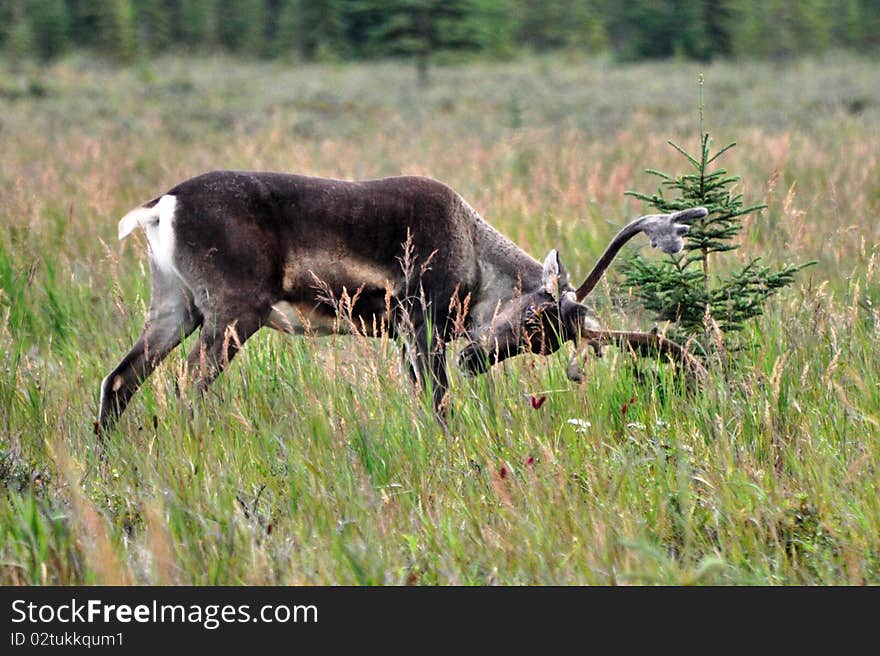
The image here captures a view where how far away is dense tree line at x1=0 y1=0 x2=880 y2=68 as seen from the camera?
4200cm

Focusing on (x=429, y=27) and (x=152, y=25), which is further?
(x=152, y=25)

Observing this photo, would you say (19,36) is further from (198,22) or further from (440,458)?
(440,458)

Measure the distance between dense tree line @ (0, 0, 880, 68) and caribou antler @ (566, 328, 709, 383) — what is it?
113 ft

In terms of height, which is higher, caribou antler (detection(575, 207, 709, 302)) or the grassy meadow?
caribou antler (detection(575, 207, 709, 302))

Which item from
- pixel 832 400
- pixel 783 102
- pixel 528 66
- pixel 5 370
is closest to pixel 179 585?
pixel 5 370

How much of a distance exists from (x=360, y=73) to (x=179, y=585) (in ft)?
129

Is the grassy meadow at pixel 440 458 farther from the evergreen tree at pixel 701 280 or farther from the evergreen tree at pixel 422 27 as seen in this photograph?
the evergreen tree at pixel 422 27

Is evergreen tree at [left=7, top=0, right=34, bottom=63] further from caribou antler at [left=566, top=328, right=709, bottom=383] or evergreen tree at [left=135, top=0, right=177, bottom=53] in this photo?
caribou antler at [left=566, top=328, right=709, bottom=383]

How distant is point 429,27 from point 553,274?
121ft

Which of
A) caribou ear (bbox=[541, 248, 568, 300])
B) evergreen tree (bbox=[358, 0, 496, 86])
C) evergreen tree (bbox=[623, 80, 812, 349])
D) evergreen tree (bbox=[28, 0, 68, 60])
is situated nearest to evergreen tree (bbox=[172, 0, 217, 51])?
evergreen tree (bbox=[28, 0, 68, 60])

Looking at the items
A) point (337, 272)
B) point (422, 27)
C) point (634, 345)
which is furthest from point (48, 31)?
point (634, 345)

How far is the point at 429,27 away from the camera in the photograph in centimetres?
4053

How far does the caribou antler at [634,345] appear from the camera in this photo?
500 cm

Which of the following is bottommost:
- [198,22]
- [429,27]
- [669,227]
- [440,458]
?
[198,22]
